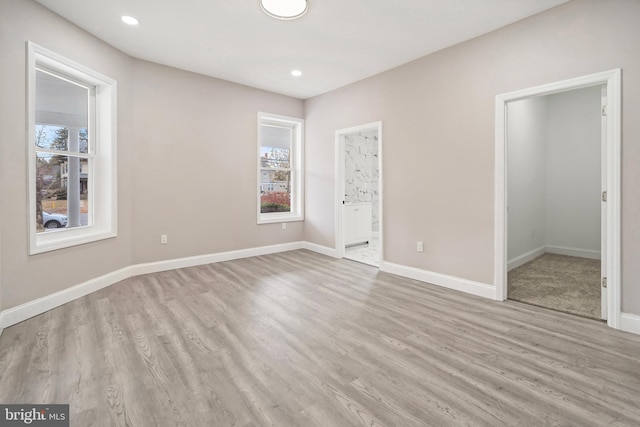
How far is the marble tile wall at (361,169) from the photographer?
6648 millimetres

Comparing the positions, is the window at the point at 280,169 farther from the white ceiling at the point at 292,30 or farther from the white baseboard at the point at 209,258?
the white ceiling at the point at 292,30

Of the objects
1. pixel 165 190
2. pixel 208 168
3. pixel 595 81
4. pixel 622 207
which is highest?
pixel 595 81

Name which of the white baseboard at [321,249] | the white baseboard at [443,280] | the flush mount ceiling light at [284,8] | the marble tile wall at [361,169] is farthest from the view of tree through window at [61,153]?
the marble tile wall at [361,169]

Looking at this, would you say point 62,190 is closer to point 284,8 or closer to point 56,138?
point 56,138

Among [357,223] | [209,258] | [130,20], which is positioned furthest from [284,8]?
[357,223]

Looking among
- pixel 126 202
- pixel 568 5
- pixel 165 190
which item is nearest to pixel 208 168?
pixel 165 190

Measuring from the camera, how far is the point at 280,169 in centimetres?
573

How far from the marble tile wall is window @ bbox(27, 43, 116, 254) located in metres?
4.24

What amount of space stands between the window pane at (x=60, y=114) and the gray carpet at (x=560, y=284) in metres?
5.25

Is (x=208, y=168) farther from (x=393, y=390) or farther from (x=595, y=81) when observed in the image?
(x=595, y=81)

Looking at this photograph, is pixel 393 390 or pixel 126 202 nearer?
pixel 393 390

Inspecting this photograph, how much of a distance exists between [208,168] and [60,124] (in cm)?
183

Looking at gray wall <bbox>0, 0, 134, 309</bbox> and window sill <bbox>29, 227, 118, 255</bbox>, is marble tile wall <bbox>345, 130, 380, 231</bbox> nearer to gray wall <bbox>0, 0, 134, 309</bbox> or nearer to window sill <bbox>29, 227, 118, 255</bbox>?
window sill <bbox>29, 227, 118, 255</bbox>

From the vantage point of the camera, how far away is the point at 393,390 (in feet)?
5.84
